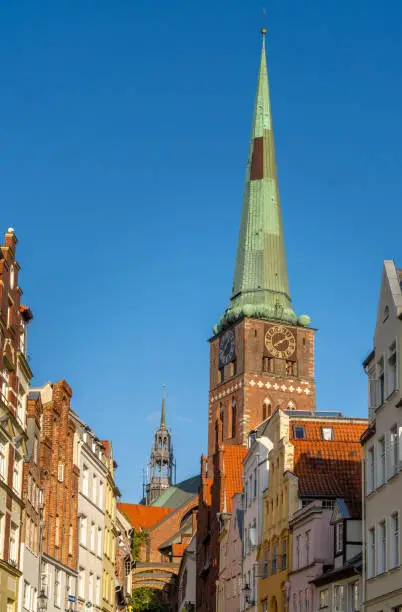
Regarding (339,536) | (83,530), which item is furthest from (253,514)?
(339,536)

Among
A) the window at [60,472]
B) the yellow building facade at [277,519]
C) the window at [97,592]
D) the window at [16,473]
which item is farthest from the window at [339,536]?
the window at [97,592]

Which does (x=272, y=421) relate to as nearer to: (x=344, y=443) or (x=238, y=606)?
(x=344, y=443)

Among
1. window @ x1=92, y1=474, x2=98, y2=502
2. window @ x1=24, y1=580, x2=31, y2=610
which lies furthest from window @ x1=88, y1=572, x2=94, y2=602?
window @ x1=24, y1=580, x2=31, y2=610

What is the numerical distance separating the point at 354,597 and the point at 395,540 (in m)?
8.55

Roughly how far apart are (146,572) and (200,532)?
45982mm

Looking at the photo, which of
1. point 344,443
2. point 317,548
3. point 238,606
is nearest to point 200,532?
point 238,606

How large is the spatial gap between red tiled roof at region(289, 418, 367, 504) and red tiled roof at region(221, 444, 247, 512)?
28.8 metres

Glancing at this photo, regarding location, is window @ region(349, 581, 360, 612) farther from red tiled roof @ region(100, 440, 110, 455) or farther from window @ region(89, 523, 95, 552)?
red tiled roof @ region(100, 440, 110, 455)

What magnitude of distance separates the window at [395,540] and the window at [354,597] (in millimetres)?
7217

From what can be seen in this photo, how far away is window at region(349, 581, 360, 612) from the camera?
48.5 m

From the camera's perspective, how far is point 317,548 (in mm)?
56438

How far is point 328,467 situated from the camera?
209 ft

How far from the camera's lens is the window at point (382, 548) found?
1695 inches

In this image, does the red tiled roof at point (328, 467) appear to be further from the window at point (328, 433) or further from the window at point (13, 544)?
the window at point (13, 544)
